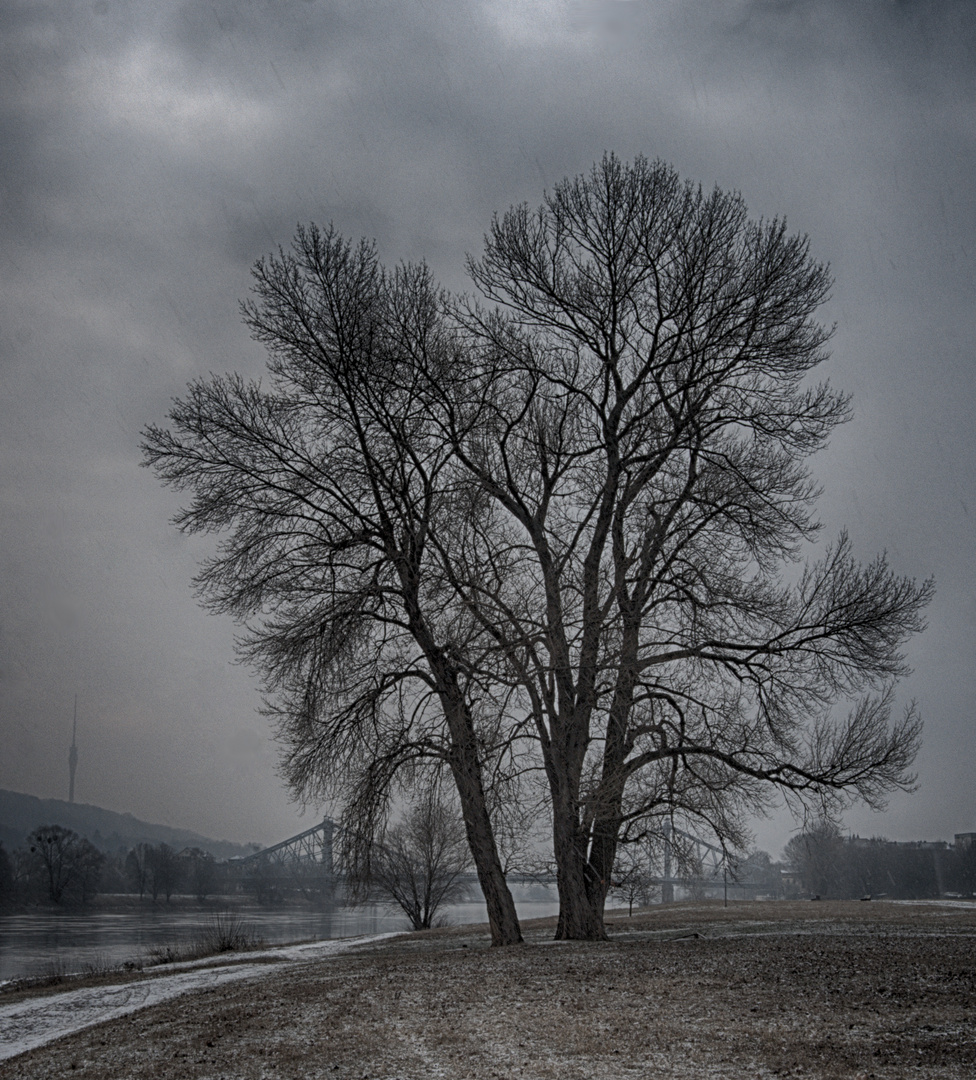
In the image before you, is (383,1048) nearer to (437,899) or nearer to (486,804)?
(486,804)

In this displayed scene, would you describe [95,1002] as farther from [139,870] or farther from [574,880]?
[139,870]

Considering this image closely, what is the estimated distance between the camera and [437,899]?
35.4 metres

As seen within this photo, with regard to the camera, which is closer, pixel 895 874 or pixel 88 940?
pixel 88 940

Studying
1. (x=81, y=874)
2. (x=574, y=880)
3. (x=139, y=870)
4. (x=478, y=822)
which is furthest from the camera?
(x=139, y=870)

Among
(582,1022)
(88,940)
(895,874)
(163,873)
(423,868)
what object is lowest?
(895,874)

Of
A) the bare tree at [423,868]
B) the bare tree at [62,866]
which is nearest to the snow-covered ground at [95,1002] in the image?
the bare tree at [423,868]

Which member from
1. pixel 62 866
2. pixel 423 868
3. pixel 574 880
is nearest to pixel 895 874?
pixel 423 868

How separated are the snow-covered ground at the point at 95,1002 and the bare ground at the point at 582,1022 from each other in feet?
1.89

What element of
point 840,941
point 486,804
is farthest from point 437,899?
point 840,941

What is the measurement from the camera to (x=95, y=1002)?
11.9m

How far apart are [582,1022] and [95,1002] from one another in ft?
23.9

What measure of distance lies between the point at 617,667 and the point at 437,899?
26005 mm

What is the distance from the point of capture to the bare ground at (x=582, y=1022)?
21.4ft

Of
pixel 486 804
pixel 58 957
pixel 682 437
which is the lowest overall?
pixel 58 957
